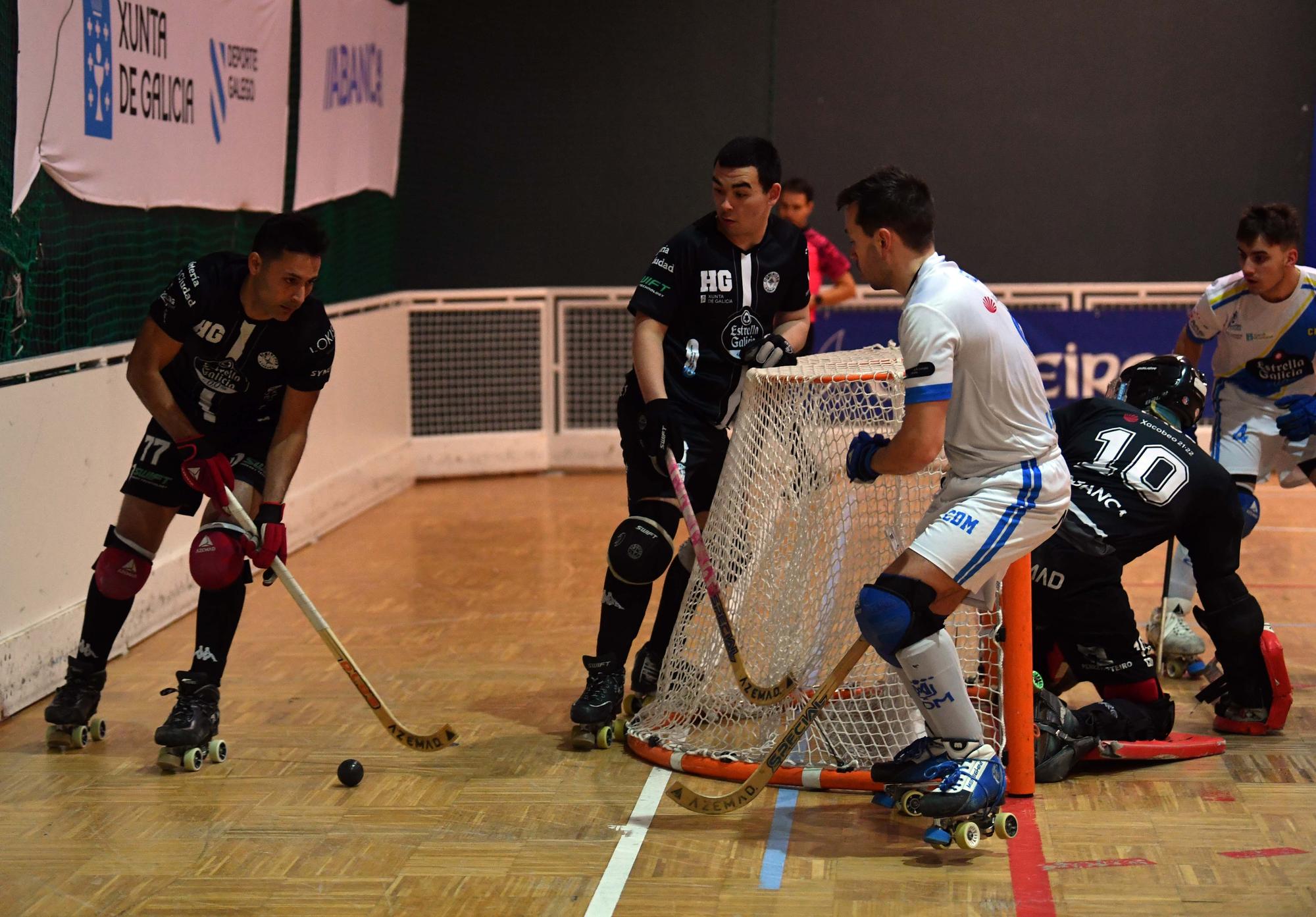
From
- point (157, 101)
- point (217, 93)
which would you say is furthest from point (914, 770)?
point (217, 93)

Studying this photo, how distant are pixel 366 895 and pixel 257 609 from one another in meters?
2.99

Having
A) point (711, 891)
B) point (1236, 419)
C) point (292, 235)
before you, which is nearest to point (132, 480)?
point (292, 235)

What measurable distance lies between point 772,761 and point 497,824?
719mm

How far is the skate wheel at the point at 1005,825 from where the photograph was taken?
3.50m

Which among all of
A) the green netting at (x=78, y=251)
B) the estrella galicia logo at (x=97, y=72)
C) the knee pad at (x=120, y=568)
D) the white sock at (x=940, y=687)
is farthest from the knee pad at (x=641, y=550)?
the estrella galicia logo at (x=97, y=72)

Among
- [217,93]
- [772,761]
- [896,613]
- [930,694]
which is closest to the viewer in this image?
[896,613]

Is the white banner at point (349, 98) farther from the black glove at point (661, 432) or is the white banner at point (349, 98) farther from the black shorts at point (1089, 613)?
the black shorts at point (1089, 613)

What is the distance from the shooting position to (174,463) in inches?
173

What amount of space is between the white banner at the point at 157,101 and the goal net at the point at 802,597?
8.69 feet

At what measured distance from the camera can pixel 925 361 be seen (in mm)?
3383

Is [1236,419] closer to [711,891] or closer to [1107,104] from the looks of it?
[711,891]

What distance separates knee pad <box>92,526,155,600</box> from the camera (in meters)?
4.42

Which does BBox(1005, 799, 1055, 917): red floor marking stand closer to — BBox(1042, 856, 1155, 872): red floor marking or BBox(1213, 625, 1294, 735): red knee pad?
BBox(1042, 856, 1155, 872): red floor marking

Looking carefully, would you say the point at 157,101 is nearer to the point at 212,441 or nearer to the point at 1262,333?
the point at 212,441
